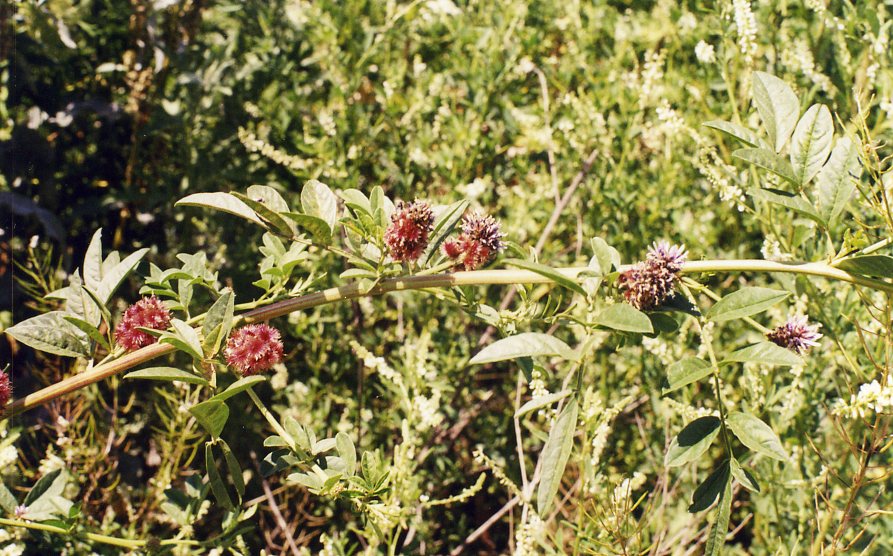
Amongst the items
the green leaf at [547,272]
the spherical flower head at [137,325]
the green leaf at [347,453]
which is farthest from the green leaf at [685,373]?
the spherical flower head at [137,325]

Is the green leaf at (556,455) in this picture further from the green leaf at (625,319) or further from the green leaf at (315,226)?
the green leaf at (315,226)

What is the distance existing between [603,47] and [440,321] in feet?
2.83

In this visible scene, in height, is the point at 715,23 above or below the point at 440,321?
above

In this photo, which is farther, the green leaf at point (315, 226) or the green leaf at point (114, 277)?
the green leaf at point (114, 277)

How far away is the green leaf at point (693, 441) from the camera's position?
75 cm

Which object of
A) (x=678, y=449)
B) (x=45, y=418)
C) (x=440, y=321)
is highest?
(x=678, y=449)

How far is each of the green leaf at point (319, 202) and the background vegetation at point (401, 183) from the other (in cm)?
55

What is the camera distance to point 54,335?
82 cm

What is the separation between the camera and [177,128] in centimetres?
170

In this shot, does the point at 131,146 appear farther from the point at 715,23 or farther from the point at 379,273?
the point at 715,23

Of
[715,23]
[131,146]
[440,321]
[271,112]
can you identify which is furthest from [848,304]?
[131,146]

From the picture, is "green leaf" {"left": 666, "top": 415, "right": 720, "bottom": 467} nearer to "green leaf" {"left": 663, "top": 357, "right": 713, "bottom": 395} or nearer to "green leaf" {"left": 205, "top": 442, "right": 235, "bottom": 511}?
"green leaf" {"left": 663, "top": 357, "right": 713, "bottom": 395}

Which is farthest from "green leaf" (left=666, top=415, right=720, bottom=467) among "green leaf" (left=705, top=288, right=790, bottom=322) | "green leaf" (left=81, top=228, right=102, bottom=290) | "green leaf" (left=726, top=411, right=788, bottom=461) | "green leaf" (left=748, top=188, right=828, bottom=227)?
"green leaf" (left=81, top=228, right=102, bottom=290)

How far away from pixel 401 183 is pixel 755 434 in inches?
42.6
